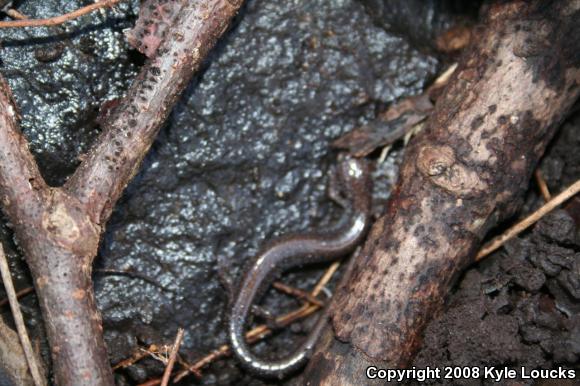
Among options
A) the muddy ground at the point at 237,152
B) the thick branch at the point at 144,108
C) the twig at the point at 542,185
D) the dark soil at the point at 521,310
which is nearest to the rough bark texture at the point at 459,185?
the dark soil at the point at 521,310

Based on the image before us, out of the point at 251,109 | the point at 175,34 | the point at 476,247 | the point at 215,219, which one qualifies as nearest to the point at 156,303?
the point at 215,219

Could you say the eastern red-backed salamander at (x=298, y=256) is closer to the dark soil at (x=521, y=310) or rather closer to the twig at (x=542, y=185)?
the dark soil at (x=521, y=310)

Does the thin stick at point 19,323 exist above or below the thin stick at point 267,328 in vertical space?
above

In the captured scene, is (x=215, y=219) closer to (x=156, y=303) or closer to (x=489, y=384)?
(x=156, y=303)

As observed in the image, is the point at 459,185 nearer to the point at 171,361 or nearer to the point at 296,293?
the point at 296,293

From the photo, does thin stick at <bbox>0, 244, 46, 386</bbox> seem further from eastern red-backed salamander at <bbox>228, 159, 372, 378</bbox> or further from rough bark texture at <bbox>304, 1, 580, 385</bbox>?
rough bark texture at <bbox>304, 1, 580, 385</bbox>

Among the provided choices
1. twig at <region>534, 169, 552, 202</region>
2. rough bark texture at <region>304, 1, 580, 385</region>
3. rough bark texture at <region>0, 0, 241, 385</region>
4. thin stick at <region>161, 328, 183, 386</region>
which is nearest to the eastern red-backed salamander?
thin stick at <region>161, 328, 183, 386</region>
